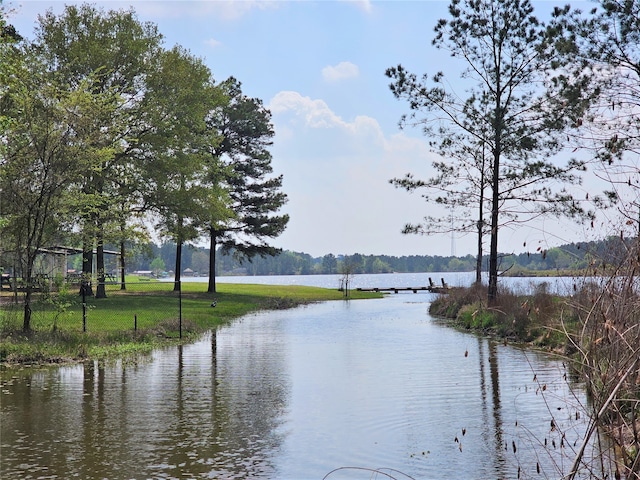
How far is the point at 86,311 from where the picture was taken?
25.9 m

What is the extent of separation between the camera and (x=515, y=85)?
1209 inches

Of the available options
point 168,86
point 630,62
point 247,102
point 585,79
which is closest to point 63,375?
point 585,79

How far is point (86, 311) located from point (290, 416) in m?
16.4

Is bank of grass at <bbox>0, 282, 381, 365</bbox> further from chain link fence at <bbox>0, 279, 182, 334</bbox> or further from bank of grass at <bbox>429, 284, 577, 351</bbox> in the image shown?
bank of grass at <bbox>429, 284, 577, 351</bbox>

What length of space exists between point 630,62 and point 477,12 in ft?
45.6

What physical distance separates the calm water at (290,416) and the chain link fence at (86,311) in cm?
312

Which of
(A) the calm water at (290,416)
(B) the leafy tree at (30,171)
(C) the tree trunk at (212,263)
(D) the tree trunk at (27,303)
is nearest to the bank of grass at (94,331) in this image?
(D) the tree trunk at (27,303)

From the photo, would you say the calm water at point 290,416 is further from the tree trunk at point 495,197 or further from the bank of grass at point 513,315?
the tree trunk at point 495,197

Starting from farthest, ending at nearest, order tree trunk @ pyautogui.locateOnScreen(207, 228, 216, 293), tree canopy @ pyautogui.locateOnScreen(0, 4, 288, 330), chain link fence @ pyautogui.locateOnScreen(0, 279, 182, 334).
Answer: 1. tree trunk @ pyautogui.locateOnScreen(207, 228, 216, 293)
2. tree canopy @ pyautogui.locateOnScreen(0, 4, 288, 330)
3. chain link fence @ pyautogui.locateOnScreen(0, 279, 182, 334)

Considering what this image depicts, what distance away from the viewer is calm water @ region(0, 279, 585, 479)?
878cm

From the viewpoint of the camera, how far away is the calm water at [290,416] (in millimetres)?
8781

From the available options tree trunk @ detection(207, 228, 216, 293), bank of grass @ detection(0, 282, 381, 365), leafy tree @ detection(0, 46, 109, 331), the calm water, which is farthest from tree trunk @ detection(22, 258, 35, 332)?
tree trunk @ detection(207, 228, 216, 293)

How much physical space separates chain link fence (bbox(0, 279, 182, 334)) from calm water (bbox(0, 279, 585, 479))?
312 cm

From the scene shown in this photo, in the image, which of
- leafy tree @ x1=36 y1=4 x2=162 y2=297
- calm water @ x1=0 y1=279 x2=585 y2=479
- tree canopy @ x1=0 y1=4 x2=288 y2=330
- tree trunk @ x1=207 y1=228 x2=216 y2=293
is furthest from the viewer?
tree trunk @ x1=207 y1=228 x2=216 y2=293
